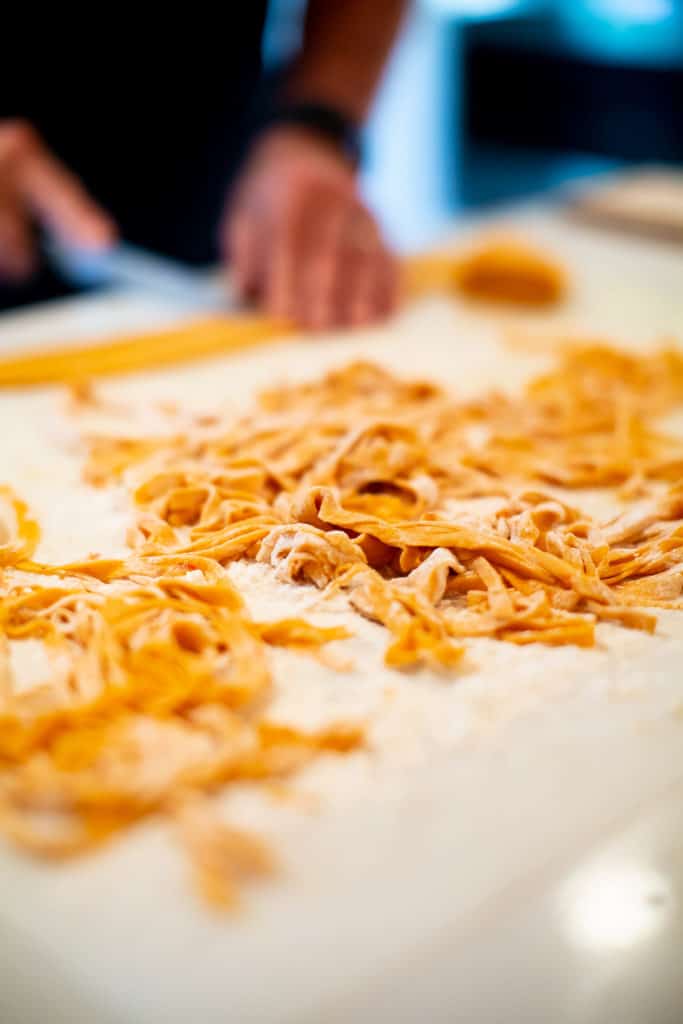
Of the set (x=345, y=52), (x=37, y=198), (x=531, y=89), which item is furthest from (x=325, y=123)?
(x=531, y=89)

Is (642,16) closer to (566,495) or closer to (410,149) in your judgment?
(410,149)

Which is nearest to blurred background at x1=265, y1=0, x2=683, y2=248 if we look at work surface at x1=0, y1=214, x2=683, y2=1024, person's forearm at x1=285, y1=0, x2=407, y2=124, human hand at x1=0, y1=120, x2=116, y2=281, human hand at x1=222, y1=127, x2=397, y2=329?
person's forearm at x1=285, y1=0, x2=407, y2=124

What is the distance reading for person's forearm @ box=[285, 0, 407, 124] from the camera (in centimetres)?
239

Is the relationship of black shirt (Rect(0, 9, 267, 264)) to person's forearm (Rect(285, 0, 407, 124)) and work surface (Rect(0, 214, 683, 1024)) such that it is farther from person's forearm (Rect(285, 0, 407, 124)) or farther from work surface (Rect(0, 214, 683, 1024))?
work surface (Rect(0, 214, 683, 1024))

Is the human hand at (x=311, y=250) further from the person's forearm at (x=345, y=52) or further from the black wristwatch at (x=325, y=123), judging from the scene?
the person's forearm at (x=345, y=52)

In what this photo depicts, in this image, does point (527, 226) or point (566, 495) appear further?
point (527, 226)

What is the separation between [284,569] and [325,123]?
5.00 feet

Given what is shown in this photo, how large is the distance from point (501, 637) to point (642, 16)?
357 centimetres

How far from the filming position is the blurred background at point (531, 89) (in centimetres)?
376

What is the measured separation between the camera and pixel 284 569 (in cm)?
108

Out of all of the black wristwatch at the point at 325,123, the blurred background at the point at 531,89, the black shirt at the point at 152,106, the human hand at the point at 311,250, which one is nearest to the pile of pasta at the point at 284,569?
the human hand at the point at 311,250

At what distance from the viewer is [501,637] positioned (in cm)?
99

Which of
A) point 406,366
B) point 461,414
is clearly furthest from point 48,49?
point 461,414

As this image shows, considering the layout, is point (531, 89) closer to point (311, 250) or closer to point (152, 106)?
point (152, 106)
